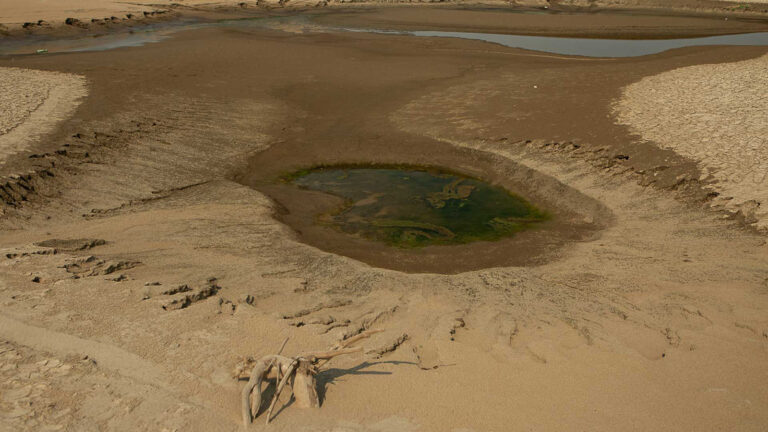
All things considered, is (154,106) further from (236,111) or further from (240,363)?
(240,363)

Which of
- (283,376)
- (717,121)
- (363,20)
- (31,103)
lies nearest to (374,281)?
(283,376)

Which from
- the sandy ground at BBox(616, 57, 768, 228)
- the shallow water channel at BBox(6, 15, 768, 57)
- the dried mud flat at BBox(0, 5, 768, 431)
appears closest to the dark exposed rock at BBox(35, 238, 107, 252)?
the dried mud flat at BBox(0, 5, 768, 431)

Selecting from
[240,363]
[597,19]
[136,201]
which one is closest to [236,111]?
[136,201]

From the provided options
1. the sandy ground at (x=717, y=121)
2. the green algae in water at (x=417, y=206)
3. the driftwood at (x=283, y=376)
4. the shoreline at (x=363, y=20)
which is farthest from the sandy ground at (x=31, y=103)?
the sandy ground at (x=717, y=121)

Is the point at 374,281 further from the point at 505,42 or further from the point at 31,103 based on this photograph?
the point at 505,42

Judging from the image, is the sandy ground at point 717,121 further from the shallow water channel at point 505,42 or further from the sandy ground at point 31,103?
the sandy ground at point 31,103

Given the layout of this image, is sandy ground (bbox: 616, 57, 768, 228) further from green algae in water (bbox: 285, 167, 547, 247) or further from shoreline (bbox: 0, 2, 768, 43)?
shoreline (bbox: 0, 2, 768, 43)
